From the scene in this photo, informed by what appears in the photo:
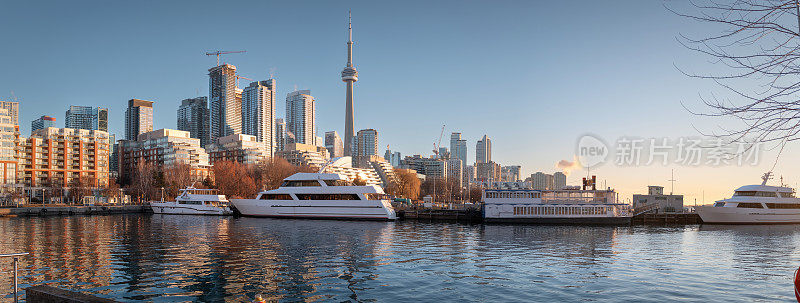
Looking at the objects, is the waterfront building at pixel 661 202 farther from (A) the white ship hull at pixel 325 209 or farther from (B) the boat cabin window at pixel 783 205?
(A) the white ship hull at pixel 325 209

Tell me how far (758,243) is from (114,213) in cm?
9645

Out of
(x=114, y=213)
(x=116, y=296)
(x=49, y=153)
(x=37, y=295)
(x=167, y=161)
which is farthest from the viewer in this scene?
(x=167, y=161)

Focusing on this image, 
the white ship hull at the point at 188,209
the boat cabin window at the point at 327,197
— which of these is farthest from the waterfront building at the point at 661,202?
the white ship hull at the point at 188,209

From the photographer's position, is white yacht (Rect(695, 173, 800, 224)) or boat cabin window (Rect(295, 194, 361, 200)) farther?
boat cabin window (Rect(295, 194, 361, 200))

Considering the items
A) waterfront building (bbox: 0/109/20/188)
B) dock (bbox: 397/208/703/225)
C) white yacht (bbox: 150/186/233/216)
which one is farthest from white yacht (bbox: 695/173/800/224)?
waterfront building (bbox: 0/109/20/188)

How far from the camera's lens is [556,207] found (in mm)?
66562

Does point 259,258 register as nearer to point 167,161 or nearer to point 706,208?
point 706,208

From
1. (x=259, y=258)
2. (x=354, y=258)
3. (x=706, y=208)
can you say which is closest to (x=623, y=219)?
(x=706, y=208)

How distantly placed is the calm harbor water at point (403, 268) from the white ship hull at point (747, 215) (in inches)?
1035

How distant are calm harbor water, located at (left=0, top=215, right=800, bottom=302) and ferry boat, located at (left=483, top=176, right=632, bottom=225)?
22.1 meters

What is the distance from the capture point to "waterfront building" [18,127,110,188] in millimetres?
139000

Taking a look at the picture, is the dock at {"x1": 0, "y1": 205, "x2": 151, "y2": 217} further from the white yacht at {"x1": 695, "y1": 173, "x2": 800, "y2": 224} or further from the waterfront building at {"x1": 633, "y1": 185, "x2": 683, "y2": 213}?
the white yacht at {"x1": 695, "y1": 173, "x2": 800, "y2": 224}

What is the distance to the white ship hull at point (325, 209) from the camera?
68.6m

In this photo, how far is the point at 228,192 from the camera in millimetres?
120312
